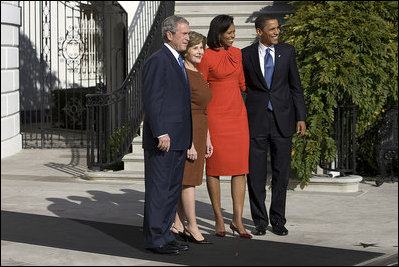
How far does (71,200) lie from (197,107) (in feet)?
10.1

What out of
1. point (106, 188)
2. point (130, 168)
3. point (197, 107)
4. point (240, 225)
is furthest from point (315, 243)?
point (130, 168)

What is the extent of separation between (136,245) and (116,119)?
517cm

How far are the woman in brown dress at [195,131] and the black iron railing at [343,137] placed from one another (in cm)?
381

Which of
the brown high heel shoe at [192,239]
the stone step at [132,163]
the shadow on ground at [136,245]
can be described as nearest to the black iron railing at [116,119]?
the stone step at [132,163]

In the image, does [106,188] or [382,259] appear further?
[106,188]

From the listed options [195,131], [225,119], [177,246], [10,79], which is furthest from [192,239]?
[10,79]

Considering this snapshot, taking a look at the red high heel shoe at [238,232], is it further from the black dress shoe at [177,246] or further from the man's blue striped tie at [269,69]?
the man's blue striped tie at [269,69]

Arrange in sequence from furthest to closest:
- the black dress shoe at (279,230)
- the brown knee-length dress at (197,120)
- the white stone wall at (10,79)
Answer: the white stone wall at (10,79) → the black dress shoe at (279,230) → the brown knee-length dress at (197,120)

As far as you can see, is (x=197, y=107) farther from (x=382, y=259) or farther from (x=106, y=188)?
(x=106, y=188)

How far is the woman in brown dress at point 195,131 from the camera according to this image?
854 cm

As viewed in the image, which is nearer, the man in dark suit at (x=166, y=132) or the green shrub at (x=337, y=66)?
the man in dark suit at (x=166, y=132)

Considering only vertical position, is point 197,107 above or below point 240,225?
above

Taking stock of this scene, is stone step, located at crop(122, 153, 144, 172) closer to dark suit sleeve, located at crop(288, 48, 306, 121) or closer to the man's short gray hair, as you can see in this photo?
dark suit sleeve, located at crop(288, 48, 306, 121)

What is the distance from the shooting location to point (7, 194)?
37.9ft
